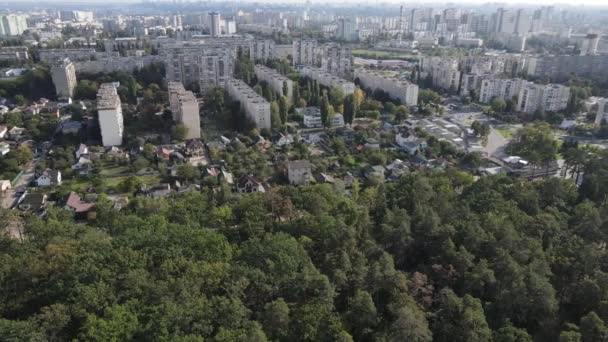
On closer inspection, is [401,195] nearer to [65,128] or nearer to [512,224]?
[512,224]

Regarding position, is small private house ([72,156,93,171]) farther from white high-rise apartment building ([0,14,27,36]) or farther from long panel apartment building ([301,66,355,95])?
white high-rise apartment building ([0,14,27,36])

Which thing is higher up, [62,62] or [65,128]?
[62,62]

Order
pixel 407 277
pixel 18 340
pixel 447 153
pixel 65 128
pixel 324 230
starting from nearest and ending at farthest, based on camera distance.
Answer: pixel 18 340
pixel 407 277
pixel 324 230
pixel 447 153
pixel 65 128

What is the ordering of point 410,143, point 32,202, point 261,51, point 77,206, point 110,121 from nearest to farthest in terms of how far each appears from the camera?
point 77,206 < point 32,202 < point 410,143 < point 110,121 < point 261,51

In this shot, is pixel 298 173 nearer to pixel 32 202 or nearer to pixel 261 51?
pixel 32 202

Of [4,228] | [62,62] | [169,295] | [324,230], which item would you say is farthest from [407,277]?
[62,62]

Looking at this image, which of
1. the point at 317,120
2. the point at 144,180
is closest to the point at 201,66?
the point at 317,120

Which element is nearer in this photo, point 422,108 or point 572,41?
point 422,108

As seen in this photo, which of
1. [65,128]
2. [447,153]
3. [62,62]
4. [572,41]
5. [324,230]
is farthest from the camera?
[572,41]
